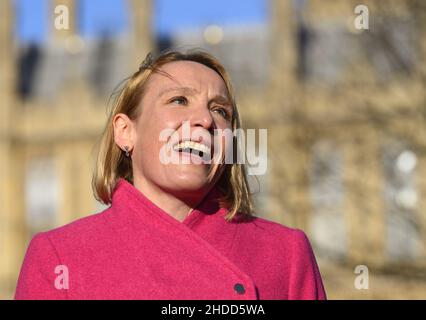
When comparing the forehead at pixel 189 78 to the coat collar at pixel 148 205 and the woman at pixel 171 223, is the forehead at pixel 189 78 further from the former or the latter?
the coat collar at pixel 148 205

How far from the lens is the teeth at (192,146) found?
7.42 feet

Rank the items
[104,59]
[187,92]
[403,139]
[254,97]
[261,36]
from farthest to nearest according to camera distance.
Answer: [104,59] → [261,36] → [254,97] → [403,139] → [187,92]

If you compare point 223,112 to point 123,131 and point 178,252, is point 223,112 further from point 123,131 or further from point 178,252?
point 178,252

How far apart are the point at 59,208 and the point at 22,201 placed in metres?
1.09

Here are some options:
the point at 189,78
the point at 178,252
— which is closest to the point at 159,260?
the point at 178,252

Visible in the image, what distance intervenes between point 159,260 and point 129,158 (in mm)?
340

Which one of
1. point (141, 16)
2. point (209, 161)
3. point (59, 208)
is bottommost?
point (59, 208)

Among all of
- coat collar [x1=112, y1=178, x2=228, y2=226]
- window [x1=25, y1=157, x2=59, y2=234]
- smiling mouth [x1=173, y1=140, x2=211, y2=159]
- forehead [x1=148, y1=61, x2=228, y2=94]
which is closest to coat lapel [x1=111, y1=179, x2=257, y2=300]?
coat collar [x1=112, y1=178, x2=228, y2=226]

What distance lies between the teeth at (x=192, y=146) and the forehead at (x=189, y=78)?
0.40 feet

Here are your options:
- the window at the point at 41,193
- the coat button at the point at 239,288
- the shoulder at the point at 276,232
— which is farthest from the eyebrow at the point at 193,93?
the window at the point at 41,193

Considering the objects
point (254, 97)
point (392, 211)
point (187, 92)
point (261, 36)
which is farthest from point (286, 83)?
point (187, 92)

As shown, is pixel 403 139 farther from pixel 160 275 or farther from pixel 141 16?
pixel 141 16

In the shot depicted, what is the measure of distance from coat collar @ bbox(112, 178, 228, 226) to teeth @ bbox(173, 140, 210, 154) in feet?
0.35

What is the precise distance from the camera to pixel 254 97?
2864 centimetres
